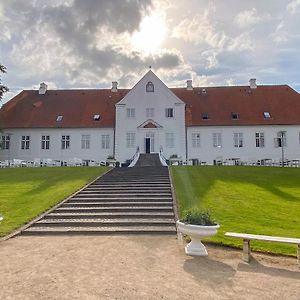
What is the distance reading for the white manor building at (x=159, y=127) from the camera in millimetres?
40344

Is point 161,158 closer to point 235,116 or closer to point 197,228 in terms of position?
point 235,116

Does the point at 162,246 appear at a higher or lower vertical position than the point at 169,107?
lower

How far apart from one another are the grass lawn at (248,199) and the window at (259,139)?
12.6 meters

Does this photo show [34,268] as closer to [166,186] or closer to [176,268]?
[176,268]

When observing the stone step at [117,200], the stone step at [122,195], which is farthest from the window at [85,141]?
the stone step at [117,200]

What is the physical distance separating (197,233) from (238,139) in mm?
32872

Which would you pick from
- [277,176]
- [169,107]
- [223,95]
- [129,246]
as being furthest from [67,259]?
[223,95]

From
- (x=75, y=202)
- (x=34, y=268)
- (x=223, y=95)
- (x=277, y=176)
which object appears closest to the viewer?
(x=34, y=268)

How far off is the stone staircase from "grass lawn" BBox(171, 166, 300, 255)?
1088 mm

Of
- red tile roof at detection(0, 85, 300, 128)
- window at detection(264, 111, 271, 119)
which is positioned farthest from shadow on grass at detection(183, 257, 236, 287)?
window at detection(264, 111, 271, 119)

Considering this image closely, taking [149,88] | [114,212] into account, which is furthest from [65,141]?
[114,212]

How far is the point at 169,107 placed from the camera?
134 feet

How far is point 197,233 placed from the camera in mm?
8945

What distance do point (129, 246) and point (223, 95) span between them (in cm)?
→ 3724
